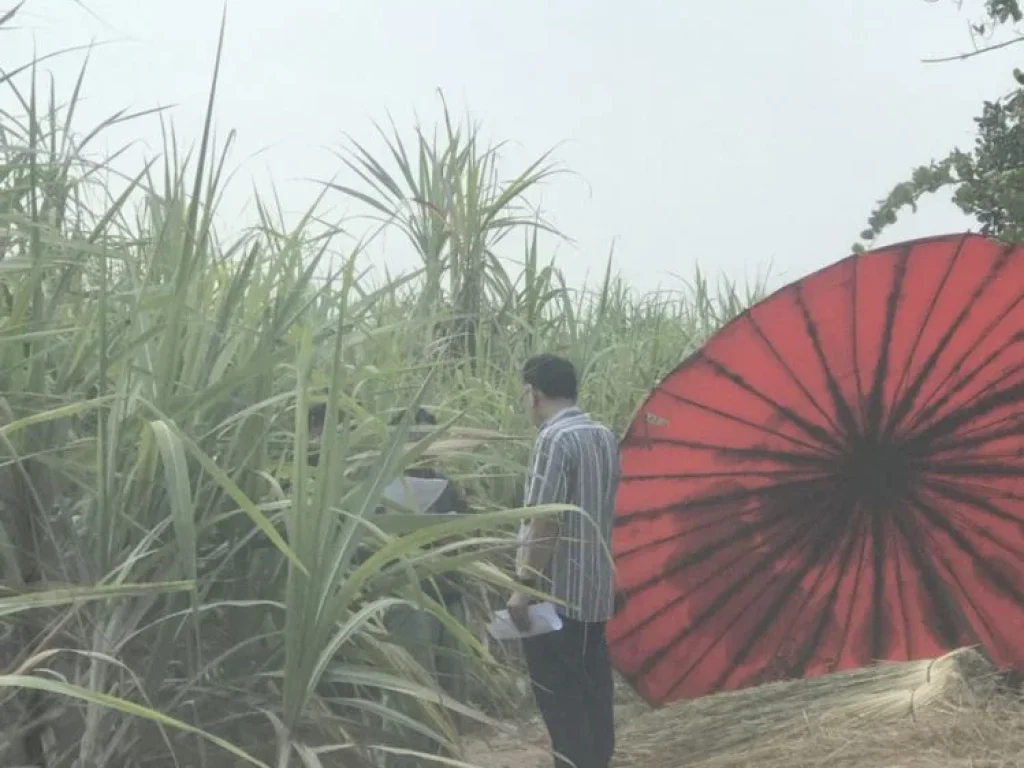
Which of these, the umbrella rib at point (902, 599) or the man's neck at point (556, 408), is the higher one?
the man's neck at point (556, 408)

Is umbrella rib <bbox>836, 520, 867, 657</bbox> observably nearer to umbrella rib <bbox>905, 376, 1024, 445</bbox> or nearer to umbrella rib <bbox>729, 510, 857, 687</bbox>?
umbrella rib <bbox>729, 510, 857, 687</bbox>

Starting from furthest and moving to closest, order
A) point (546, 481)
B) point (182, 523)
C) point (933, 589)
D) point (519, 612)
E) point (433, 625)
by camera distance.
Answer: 1. point (933, 589)
2. point (546, 481)
3. point (519, 612)
4. point (433, 625)
5. point (182, 523)

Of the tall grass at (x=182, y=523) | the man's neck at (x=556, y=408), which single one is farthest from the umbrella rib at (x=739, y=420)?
the tall grass at (x=182, y=523)

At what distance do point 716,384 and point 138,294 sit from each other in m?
2.43

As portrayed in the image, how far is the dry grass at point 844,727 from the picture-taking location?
3.50m

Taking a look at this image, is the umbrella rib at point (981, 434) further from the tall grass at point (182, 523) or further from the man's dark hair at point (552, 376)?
the tall grass at point (182, 523)

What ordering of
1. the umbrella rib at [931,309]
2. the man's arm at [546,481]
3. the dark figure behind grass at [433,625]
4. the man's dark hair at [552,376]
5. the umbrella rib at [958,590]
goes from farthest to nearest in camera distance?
the umbrella rib at [958,590]
the umbrella rib at [931,309]
the man's dark hair at [552,376]
the man's arm at [546,481]
the dark figure behind grass at [433,625]

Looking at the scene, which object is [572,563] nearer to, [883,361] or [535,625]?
[535,625]

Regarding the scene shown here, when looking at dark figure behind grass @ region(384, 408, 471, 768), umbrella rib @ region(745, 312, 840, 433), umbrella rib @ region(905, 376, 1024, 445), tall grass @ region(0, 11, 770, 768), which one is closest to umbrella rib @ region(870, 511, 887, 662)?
umbrella rib @ region(905, 376, 1024, 445)

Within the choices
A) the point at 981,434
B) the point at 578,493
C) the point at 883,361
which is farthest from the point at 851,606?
the point at 578,493

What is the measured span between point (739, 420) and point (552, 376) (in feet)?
3.41

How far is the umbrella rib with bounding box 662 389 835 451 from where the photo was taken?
12.9 feet

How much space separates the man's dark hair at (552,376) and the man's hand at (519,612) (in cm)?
52

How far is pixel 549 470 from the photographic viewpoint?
303cm
